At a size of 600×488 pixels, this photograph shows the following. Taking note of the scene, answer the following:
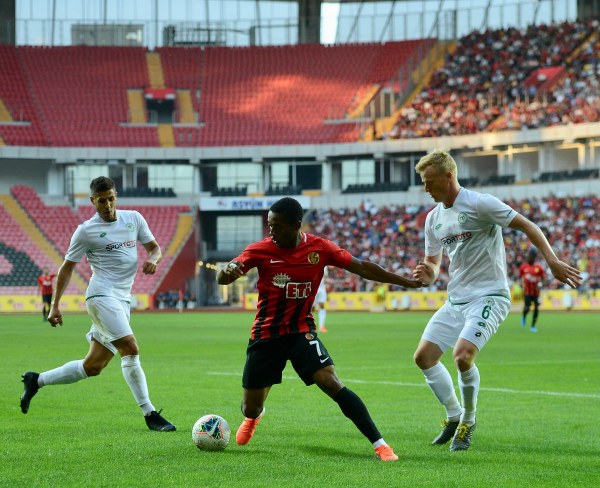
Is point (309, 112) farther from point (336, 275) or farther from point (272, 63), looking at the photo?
point (336, 275)

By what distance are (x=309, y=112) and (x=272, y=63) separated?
5.83 metres

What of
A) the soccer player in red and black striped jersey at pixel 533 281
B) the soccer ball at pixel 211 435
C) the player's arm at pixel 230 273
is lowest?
the soccer player in red and black striped jersey at pixel 533 281

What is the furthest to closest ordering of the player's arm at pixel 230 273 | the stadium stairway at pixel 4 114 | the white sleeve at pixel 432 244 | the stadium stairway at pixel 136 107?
the stadium stairway at pixel 136 107 → the stadium stairway at pixel 4 114 → the white sleeve at pixel 432 244 → the player's arm at pixel 230 273

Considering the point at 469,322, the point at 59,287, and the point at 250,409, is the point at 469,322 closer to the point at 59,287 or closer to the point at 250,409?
the point at 250,409

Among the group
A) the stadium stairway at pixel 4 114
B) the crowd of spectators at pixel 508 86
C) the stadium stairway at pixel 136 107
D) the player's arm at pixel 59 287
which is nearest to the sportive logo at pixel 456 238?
the player's arm at pixel 59 287

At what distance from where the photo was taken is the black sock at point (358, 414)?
8.37 meters

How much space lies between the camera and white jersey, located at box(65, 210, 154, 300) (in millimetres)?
10672

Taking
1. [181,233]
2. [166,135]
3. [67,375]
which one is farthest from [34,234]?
[67,375]

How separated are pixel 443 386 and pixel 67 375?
381cm

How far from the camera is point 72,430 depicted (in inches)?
402

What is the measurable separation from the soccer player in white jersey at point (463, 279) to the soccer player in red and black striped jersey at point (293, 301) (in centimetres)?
63

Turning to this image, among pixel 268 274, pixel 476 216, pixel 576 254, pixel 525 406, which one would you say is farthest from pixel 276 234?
pixel 576 254

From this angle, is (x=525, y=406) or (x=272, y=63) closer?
(x=525, y=406)

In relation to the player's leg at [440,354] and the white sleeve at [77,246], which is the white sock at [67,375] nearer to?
the white sleeve at [77,246]
